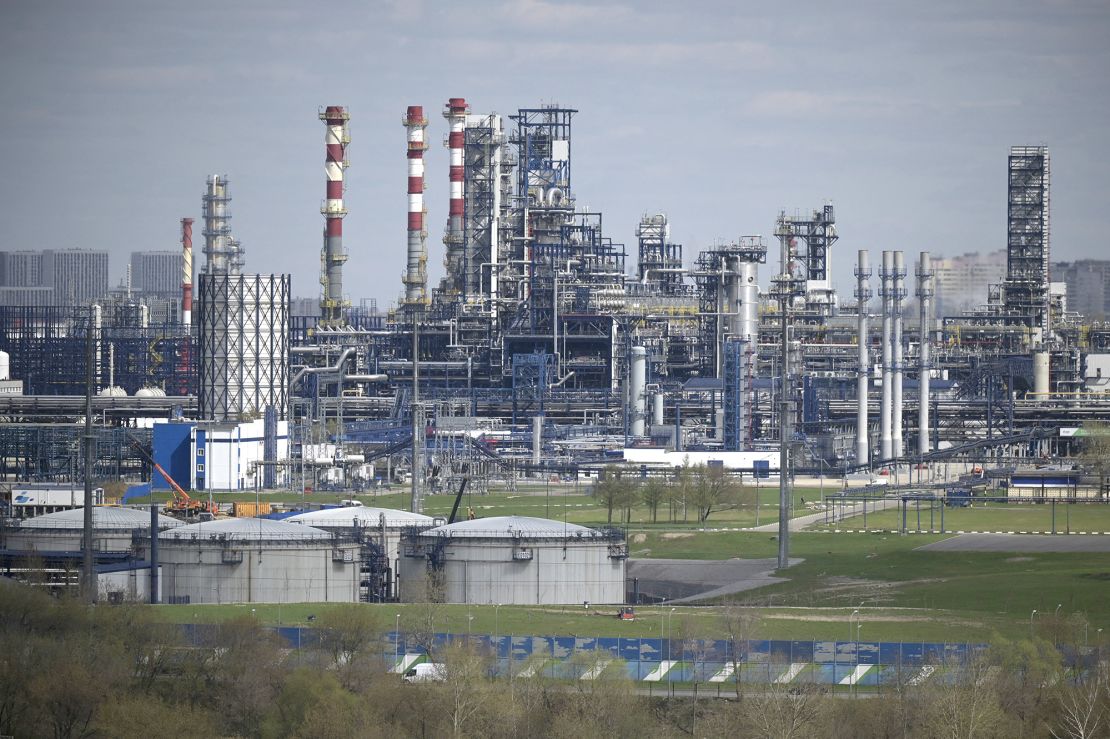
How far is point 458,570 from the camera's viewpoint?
5634cm

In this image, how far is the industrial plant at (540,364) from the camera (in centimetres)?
9462

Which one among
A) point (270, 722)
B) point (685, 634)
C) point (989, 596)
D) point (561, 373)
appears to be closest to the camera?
point (270, 722)

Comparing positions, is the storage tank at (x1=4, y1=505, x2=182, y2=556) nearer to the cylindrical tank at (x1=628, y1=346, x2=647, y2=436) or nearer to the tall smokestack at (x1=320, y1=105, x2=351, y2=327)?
the cylindrical tank at (x1=628, y1=346, x2=647, y2=436)

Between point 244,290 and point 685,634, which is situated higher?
point 244,290

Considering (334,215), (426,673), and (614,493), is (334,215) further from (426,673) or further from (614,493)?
(426,673)

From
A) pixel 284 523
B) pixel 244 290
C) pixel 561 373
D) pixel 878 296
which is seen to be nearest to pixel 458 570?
pixel 284 523

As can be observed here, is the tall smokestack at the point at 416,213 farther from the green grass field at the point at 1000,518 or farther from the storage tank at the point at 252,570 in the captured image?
the storage tank at the point at 252,570

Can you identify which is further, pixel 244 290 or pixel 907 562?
pixel 244 290

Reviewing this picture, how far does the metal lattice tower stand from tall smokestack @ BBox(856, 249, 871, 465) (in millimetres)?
19299

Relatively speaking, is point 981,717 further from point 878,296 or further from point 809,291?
point 809,291

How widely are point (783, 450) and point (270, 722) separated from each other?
27215 millimetres

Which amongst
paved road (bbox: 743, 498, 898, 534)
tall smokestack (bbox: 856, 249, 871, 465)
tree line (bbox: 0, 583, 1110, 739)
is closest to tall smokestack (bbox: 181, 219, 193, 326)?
tall smokestack (bbox: 856, 249, 871, 465)

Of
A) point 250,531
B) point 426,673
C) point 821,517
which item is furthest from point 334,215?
point 426,673

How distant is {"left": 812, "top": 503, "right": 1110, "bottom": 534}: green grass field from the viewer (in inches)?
2823
